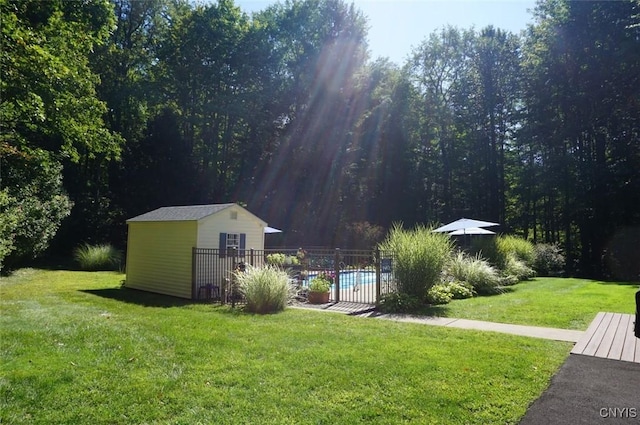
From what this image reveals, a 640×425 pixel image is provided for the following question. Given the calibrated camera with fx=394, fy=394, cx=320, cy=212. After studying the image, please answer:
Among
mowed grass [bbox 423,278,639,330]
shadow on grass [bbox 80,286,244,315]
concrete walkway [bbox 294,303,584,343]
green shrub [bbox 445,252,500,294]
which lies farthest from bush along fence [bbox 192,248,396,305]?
green shrub [bbox 445,252,500,294]

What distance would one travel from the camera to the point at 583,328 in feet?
21.5

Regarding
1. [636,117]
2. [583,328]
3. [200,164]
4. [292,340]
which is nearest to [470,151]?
[636,117]

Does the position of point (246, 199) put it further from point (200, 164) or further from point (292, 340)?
point (292, 340)

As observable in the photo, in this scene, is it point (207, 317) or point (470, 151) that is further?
point (470, 151)

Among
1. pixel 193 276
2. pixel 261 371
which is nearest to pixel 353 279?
pixel 193 276

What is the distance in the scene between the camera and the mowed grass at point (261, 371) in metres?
3.38

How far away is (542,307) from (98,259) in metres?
18.6

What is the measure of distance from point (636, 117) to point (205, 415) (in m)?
26.8

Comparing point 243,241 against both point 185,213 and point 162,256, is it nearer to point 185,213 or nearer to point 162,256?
point 185,213

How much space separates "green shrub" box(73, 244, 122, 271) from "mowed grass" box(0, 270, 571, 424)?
12.8 metres

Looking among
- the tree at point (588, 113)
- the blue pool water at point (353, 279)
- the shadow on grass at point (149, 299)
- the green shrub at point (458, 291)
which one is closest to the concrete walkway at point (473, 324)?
the shadow on grass at point (149, 299)

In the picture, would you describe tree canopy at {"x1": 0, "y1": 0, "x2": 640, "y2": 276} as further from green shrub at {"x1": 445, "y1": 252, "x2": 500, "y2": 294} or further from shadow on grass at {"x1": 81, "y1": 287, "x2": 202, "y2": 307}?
shadow on grass at {"x1": 81, "y1": 287, "x2": 202, "y2": 307}

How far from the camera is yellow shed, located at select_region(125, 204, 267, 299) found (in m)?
11.1

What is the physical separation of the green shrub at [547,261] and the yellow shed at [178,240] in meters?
13.6
